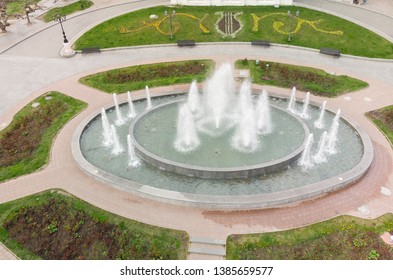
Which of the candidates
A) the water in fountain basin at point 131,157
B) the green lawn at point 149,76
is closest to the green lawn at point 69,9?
the green lawn at point 149,76

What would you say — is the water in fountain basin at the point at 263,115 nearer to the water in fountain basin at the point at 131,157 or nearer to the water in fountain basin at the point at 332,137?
the water in fountain basin at the point at 332,137

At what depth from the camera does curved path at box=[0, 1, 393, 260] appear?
15.9 metres

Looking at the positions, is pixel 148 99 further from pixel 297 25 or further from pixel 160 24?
pixel 297 25

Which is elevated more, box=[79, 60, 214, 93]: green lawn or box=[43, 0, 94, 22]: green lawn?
box=[43, 0, 94, 22]: green lawn

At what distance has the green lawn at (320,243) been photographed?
47.0ft

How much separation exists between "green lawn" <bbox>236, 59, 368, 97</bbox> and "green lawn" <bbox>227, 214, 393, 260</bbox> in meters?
12.6

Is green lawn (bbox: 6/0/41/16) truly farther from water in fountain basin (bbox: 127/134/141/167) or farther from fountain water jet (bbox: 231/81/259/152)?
fountain water jet (bbox: 231/81/259/152)

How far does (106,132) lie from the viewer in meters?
21.6

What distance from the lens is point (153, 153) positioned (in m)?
19.2

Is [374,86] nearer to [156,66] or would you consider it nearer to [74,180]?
[156,66]

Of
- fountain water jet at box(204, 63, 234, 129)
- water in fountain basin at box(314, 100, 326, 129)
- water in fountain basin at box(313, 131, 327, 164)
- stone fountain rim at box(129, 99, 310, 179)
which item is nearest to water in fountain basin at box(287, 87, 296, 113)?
water in fountain basin at box(314, 100, 326, 129)

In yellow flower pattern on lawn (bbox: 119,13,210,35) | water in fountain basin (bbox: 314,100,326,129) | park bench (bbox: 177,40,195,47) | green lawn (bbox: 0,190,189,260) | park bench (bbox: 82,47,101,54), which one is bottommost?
green lawn (bbox: 0,190,189,260)

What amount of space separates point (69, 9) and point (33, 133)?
26.2 m

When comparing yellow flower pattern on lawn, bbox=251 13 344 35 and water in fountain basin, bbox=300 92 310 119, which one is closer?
water in fountain basin, bbox=300 92 310 119
